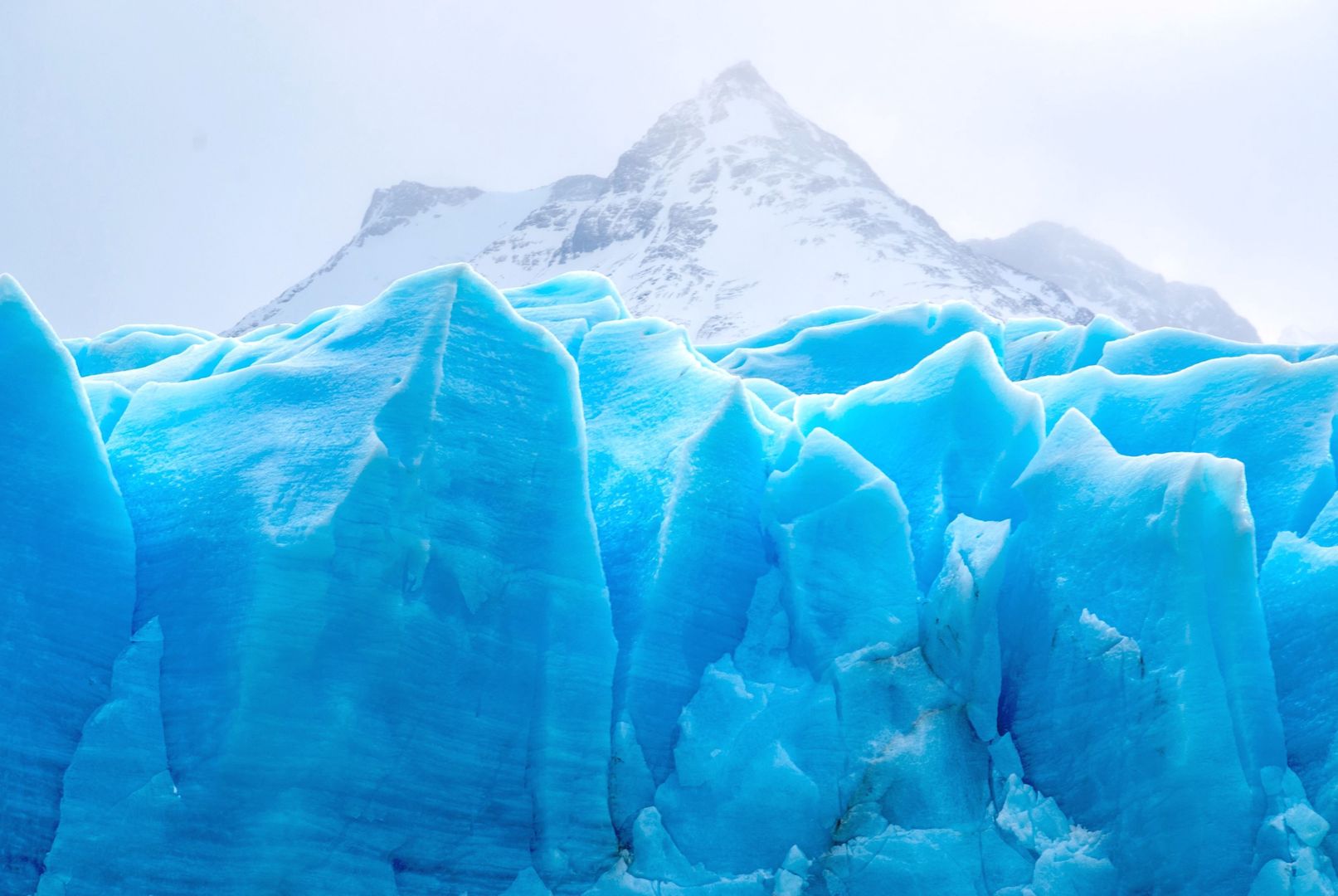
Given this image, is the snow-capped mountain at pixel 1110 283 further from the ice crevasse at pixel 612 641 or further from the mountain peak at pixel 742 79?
the ice crevasse at pixel 612 641

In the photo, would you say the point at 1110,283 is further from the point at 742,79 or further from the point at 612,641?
the point at 612,641

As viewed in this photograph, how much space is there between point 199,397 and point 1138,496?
6.06 meters

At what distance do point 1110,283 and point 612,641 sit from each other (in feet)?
421

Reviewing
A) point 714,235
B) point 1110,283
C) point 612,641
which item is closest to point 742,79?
point 714,235

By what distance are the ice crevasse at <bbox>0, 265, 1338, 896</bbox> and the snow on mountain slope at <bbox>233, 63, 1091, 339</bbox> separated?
8632cm

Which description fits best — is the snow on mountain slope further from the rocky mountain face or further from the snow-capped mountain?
the snow-capped mountain

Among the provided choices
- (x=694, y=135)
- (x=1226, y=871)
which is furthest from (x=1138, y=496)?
(x=694, y=135)

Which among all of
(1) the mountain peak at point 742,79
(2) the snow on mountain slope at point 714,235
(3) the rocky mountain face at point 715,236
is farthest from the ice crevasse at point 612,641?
(1) the mountain peak at point 742,79

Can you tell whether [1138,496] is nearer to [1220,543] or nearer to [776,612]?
[1220,543]

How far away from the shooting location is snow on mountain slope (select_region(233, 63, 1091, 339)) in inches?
4104

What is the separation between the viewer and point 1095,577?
6.34m

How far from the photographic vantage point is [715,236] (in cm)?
12088

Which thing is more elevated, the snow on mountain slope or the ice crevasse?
the ice crevasse

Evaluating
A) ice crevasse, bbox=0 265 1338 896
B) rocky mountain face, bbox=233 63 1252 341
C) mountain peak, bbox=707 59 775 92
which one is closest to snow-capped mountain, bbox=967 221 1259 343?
rocky mountain face, bbox=233 63 1252 341
